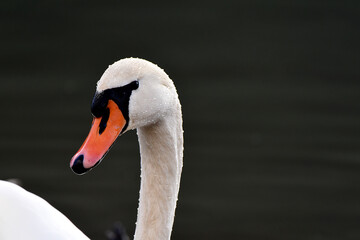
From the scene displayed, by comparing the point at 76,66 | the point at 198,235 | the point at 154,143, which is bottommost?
the point at 198,235

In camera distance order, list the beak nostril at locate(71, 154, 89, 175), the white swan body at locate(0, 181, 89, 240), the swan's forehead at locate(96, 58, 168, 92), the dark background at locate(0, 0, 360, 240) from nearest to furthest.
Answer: the beak nostril at locate(71, 154, 89, 175)
the swan's forehead at locate(96, 58, 168, 92)
the white swan body at locate(0, 181, 89, 240)
the dark background at locate(0, 0, 360, 240)

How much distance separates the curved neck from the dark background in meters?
1.87

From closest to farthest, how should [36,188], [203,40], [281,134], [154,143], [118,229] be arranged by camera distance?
[154,143], [118,229], [36,188], [281,134], [203,40]

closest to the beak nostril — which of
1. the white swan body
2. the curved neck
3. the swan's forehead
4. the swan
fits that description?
the swan

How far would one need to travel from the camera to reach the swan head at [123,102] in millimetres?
3535

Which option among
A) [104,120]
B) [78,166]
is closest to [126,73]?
[104,120]

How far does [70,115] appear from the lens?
25.0ft

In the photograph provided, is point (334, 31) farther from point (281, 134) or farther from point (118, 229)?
point (118, 229)

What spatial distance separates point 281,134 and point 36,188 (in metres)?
2.36

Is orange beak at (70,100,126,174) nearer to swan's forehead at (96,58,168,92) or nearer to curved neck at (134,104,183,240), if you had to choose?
swan's forehead at (96,58,168,92)

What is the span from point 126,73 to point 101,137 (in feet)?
1.00

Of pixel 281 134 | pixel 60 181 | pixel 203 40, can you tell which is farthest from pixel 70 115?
pixel 203 40

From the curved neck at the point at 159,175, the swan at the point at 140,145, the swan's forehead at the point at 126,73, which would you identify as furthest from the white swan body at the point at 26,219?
the swan's forehead at the point at 126,73

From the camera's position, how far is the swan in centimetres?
355
